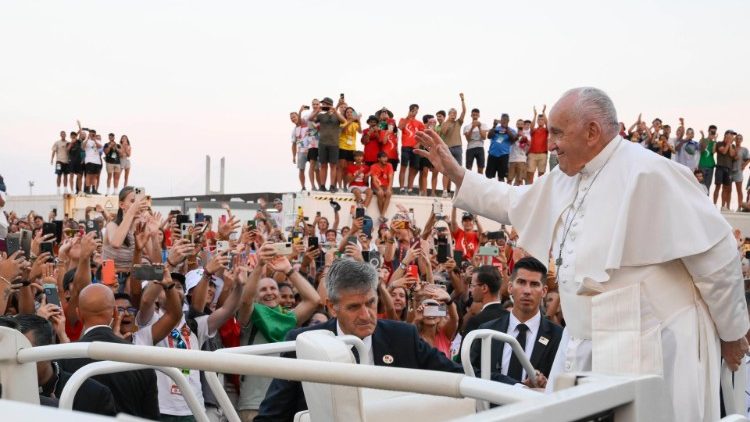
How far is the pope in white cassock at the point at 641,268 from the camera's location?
4355 mm

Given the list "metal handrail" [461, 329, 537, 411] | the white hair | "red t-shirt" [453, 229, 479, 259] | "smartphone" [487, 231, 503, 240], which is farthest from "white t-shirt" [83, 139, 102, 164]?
the white hair

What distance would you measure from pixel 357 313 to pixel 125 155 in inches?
758

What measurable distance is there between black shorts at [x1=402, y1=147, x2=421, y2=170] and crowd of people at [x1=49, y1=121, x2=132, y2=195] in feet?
21.7

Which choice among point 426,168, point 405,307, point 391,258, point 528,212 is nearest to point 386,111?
point 426,168

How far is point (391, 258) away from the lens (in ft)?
42.1

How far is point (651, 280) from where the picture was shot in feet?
14.7

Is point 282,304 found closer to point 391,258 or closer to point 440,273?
point 440,273

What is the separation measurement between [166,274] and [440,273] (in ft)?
16.3

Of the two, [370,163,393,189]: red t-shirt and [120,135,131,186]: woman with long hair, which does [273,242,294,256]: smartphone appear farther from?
[120,135,131,186]: woman with long hair

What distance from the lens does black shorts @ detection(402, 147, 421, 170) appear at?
21.0 meters

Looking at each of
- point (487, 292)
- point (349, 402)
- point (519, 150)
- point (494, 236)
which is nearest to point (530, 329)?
point (487, 292)

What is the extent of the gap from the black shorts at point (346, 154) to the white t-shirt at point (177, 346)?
1301 cm

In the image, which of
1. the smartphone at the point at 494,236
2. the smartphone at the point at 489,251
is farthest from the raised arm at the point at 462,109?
the smartphone at the point at 489,251

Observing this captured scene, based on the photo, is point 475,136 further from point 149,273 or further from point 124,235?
point 149,273
